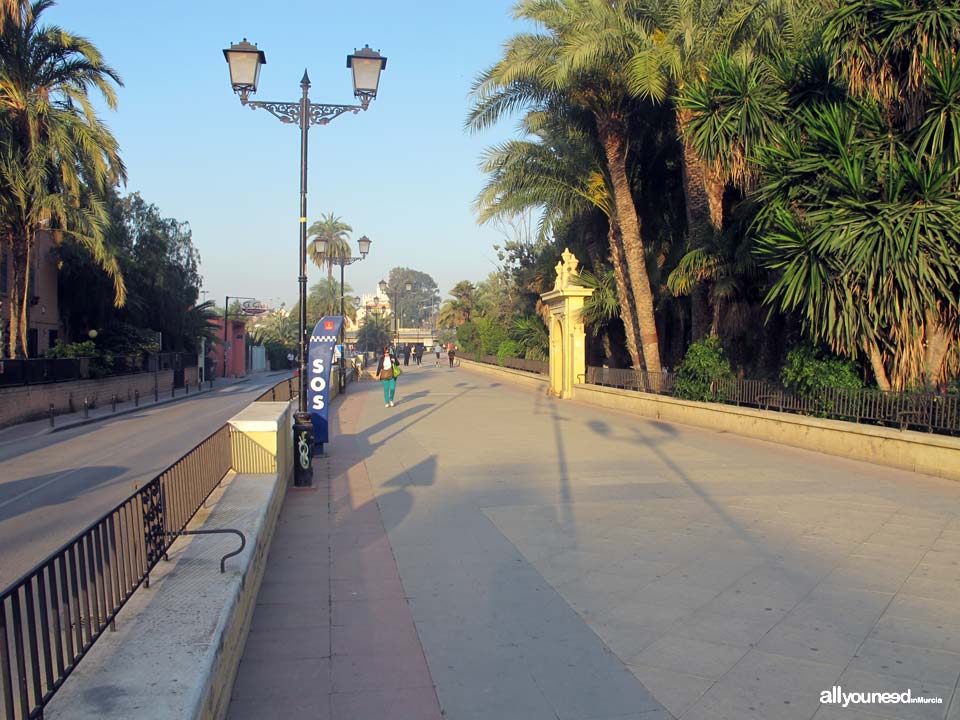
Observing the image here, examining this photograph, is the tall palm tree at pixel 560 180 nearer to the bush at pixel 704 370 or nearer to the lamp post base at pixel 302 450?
the bush at pixel 704 370

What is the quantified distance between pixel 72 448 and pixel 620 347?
743 inches

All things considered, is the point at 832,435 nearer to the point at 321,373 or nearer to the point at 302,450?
the point at 302,450

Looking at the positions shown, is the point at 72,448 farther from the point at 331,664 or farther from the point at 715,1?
the point at 715,1

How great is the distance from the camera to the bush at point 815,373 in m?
13.3

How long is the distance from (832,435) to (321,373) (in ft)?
29.1

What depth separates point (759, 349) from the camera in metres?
18.8

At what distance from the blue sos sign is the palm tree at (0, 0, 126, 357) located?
1313 cm

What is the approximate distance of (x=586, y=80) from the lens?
19656 mm

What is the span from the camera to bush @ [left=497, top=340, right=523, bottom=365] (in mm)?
38659

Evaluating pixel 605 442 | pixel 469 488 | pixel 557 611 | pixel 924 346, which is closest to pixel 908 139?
pixel 924 346

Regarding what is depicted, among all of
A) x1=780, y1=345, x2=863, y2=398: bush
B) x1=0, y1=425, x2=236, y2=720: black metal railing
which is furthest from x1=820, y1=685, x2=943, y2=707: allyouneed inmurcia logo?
x1=780, y1=345, x2=863, y2=398: bush

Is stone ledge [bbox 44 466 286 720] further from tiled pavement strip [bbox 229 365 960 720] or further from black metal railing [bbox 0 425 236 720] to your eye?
tiled pavement strip [bbox 229 365 960 720]

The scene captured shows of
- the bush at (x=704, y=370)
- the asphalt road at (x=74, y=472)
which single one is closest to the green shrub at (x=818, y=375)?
the bush at (x=704, y=370)

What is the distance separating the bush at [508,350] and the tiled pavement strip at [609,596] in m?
27.0
